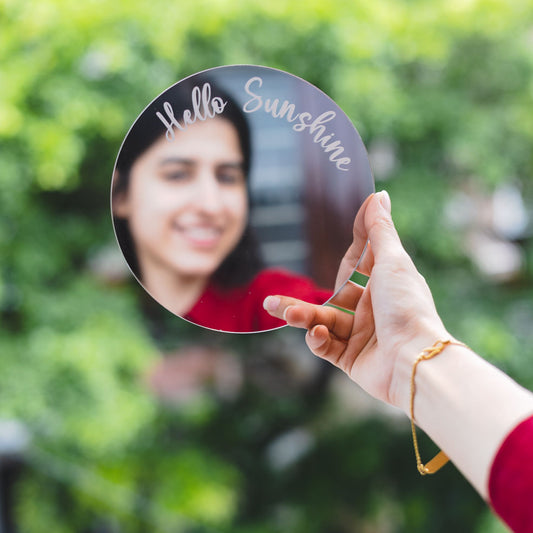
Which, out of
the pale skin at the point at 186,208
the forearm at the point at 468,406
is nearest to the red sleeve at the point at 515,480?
the forearm at the point at 468,406

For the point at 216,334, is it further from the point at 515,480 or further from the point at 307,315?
the point at 515,480

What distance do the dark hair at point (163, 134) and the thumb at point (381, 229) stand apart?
13 cm

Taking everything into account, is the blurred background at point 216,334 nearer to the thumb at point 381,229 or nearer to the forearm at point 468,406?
the thumb at point 381,229

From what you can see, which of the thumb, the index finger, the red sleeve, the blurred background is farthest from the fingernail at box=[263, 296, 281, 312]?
the blurred background

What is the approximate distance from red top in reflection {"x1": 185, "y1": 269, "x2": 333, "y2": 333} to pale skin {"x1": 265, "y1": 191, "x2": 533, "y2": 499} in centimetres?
2

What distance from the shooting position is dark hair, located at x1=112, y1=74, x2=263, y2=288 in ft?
1.96

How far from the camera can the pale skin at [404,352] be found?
0.45m

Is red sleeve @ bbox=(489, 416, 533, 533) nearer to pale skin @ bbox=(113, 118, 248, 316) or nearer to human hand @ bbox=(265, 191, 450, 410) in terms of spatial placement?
human hand @ bbox=(265, 191, 450, 410)

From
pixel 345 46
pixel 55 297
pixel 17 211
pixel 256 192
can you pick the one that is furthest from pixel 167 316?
pixel 256 192

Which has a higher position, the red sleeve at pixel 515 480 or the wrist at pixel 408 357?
the wrist at pixel 408 357

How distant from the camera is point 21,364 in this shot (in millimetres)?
1790

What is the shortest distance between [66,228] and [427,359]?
66.2 inches

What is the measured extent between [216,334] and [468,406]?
198 centimetres

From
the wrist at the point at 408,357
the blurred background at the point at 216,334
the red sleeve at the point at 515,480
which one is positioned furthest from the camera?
the blurred background at the point at 216,334
